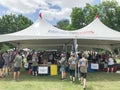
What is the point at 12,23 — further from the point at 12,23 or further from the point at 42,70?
the point at 42,70

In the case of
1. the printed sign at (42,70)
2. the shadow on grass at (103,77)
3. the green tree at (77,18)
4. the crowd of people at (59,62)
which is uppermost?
the green tree at (77,18)

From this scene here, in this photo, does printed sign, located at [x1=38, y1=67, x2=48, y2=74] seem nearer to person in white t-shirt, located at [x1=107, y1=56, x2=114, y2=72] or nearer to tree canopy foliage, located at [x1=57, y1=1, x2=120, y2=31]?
person in white t-shirt, located at [x1=107, y1=56, x2=114, y2=72]

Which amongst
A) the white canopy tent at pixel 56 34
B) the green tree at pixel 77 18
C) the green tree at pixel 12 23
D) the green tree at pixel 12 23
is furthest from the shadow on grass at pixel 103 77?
the green tree at pixel 12 23

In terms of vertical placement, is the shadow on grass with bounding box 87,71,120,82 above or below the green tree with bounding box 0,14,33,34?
below

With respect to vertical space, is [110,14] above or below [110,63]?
above

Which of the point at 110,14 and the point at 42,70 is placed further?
the point at 110,14

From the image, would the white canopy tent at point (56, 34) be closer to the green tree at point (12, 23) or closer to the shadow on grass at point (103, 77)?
the shadow on grass at point (103, 77)

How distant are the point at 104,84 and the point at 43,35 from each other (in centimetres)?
473

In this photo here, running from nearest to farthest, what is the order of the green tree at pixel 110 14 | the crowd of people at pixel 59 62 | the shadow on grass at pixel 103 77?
the crowd of people at pixel 59 62 → the shadow on grass at pixel 103 77 → the green tree at pixel 110 14

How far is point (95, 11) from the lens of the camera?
1781 inches

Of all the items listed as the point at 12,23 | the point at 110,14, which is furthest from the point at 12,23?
the point at 110,14

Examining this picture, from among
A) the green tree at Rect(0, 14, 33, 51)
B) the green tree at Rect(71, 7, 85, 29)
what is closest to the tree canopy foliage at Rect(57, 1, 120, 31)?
the green tree at Rect(71, 7, 85, 29)

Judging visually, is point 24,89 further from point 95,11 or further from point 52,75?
point 95,11

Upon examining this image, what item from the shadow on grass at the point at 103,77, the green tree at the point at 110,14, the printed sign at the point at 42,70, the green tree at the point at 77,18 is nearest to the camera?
the shadow on grass at the point at 103,77
